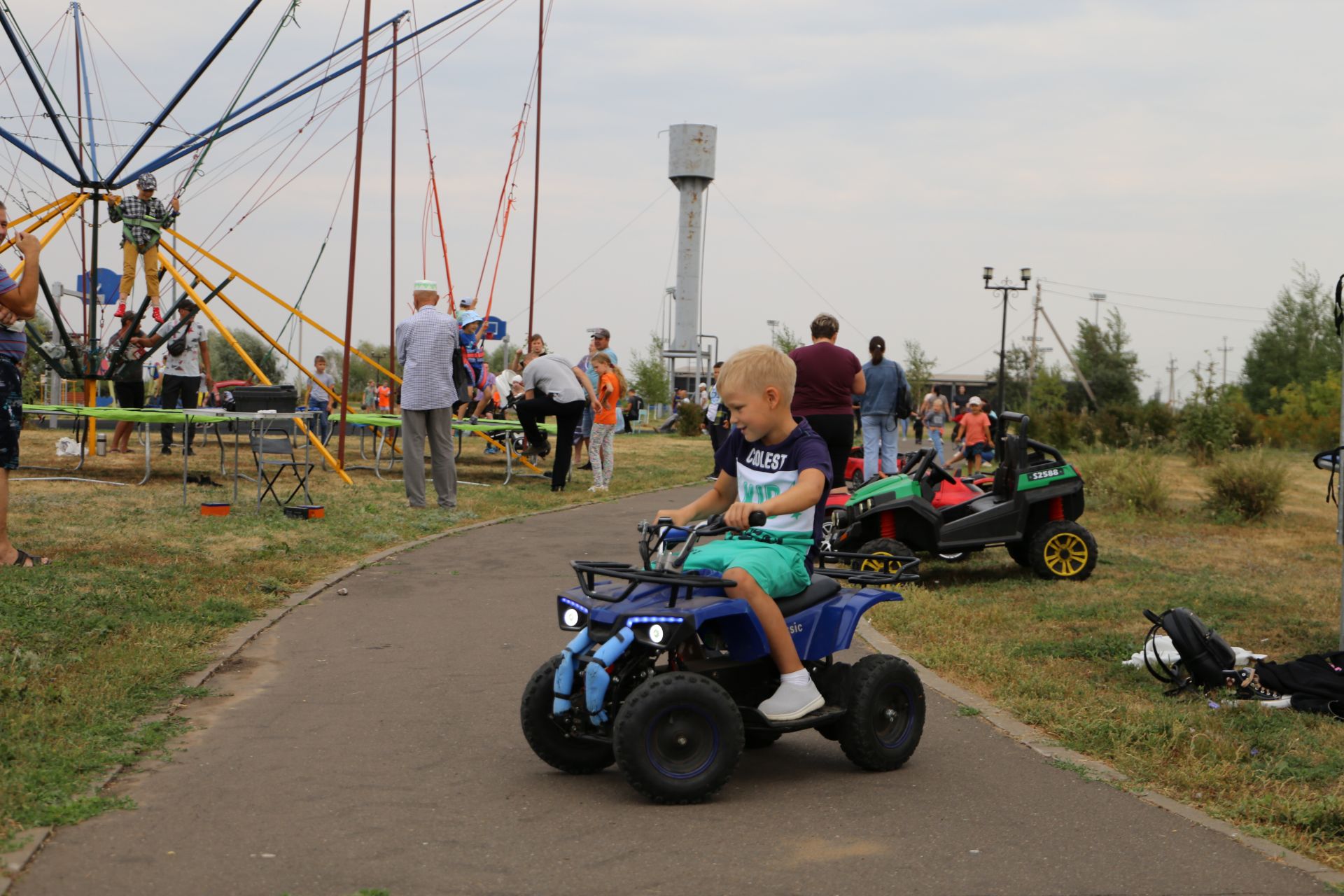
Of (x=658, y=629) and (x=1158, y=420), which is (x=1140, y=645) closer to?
(x=658, y=629)

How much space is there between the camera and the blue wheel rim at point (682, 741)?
15.1 feet

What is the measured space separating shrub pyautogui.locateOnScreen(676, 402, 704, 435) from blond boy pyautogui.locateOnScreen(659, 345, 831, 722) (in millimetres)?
32008

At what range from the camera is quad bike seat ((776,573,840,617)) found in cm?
502

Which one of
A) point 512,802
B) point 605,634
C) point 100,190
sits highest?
point 100,190

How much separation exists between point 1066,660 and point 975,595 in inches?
97.9

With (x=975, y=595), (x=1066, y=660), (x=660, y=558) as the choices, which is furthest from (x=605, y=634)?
(x=975, y=595)

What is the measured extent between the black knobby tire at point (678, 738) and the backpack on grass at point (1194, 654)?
2.87 m

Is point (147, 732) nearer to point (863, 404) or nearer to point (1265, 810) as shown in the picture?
point (1265, 810)

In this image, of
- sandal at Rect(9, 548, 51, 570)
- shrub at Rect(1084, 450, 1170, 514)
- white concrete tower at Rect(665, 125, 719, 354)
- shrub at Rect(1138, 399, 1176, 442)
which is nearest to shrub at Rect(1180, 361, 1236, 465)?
shrub at Rect(1138, 399, 1176, 442)

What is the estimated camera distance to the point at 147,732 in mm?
5281

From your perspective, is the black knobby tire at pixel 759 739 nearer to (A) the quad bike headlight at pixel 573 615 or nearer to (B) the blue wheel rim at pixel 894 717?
(B) the blue wheel rim at pixel 894 717

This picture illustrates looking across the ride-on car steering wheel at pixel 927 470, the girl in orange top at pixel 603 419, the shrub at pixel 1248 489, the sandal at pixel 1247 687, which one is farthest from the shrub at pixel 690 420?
the sandal at pixel 1247 687

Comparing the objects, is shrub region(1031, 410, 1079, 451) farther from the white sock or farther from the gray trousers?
the white sock

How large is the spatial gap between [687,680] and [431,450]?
9.37m
